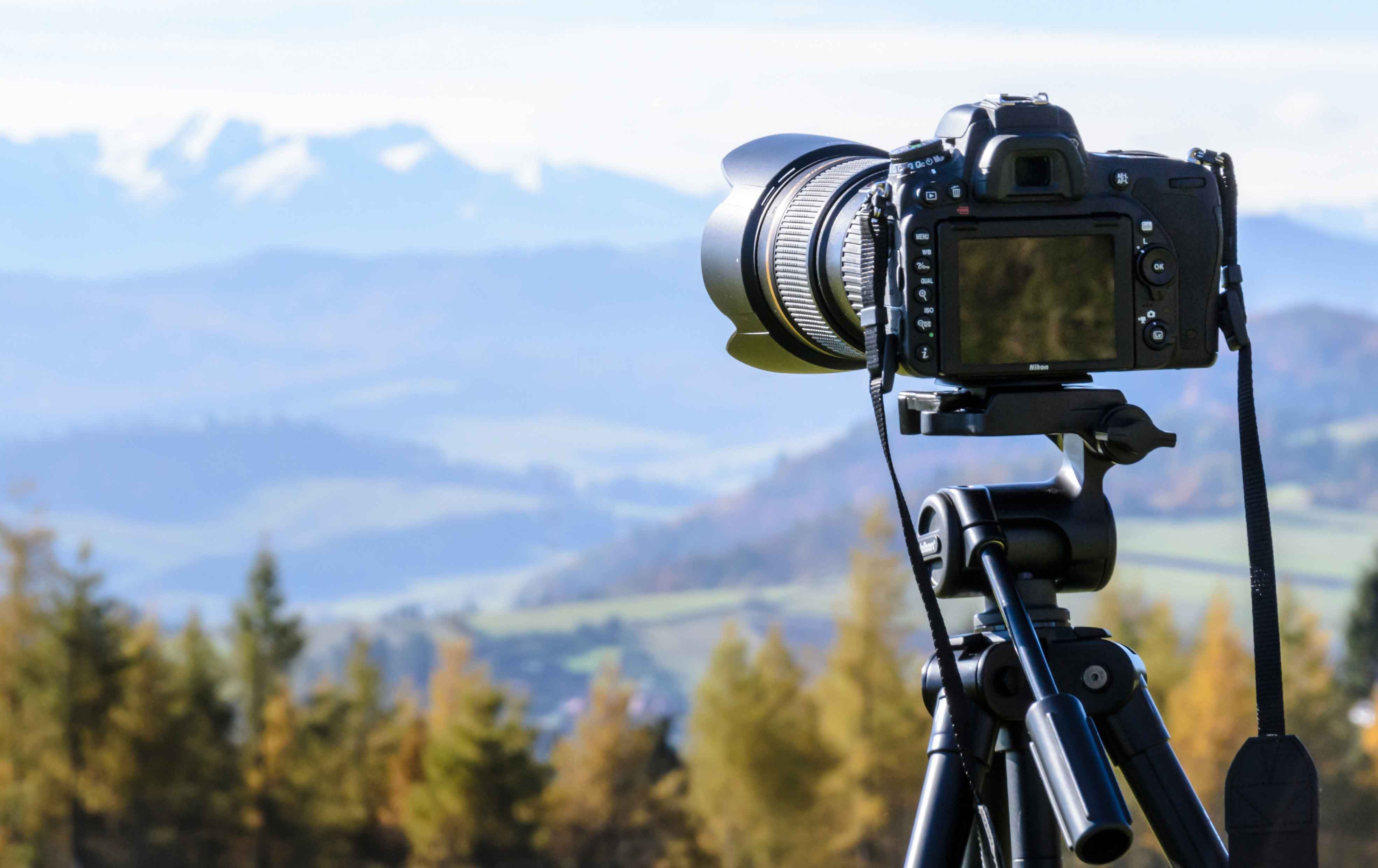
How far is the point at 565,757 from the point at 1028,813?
40.7 meters

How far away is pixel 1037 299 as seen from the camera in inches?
84.5

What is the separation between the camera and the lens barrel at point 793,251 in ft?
8.25

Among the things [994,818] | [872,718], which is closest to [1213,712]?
[872,718]

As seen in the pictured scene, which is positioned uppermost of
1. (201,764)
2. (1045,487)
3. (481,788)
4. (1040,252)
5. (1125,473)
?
(1040,252)

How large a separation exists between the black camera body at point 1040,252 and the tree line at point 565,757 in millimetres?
33317

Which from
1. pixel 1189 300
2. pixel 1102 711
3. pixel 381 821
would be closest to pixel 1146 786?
pixel 1102 711

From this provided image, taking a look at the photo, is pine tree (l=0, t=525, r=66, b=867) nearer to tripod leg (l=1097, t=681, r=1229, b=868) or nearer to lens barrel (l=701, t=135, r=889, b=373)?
lens barrel (l=701, t=135, r=889, b=373)

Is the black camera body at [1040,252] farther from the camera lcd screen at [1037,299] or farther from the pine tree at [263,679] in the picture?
the pine tree at [263,679]

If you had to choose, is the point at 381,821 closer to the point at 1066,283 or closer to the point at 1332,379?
the point at 1066,283

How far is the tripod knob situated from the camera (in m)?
2.13

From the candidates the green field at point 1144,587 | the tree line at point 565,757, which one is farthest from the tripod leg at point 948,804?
the green field at point 1144,587

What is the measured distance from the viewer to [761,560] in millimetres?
141875

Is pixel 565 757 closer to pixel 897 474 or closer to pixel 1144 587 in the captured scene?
pixel 897 474

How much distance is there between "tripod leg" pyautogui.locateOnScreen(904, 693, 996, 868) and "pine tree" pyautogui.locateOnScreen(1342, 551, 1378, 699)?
46212mm
